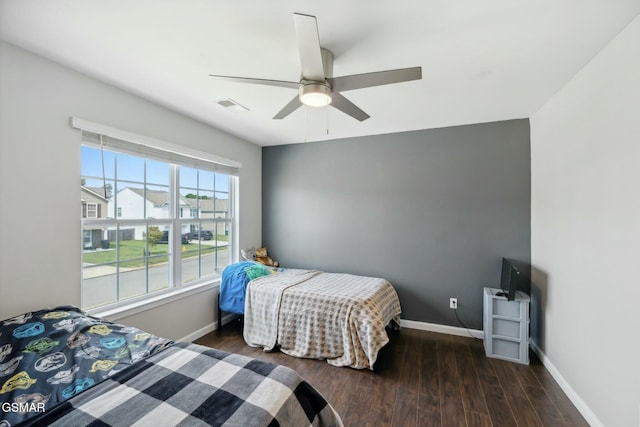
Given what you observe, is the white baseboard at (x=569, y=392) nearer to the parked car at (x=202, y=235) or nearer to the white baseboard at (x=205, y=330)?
the white baseboard at (x=205, y=330)

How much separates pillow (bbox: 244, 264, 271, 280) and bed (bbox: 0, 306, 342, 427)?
5.26ft

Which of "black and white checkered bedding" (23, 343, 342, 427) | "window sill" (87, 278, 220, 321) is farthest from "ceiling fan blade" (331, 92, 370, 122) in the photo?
"window sill" (87, 278, 220, 321)

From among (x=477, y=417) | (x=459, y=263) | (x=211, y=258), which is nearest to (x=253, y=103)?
(x=211, y=258)

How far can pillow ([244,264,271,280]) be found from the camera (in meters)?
3.16

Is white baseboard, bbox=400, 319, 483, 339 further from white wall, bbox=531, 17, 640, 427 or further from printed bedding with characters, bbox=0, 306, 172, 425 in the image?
printed bedding with characters, bbox=0, 306, 172, 425

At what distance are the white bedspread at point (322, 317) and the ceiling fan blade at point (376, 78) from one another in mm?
1861

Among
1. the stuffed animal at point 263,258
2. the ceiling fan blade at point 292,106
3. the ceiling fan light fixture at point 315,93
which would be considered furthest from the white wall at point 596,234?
the stuffed animal at point 263,258

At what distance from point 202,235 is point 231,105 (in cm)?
158

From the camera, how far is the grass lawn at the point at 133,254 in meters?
2.22

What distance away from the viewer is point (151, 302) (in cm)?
252

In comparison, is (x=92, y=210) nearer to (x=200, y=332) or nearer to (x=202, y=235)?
(x=202, y=235)

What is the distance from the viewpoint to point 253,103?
101 inches

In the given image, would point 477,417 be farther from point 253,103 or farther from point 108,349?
point 253,103

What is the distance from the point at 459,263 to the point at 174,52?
3409mm
